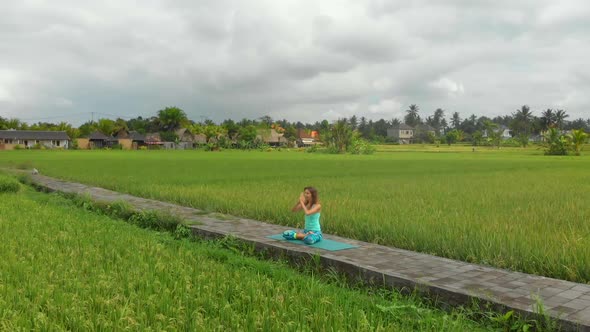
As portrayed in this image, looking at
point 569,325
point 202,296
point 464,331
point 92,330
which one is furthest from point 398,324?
point 92,330

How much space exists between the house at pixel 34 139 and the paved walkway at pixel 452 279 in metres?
65.8

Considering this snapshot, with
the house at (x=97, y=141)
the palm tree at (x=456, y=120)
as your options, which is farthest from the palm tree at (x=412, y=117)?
the house at (x=97, y=141)

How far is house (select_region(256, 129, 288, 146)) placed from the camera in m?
81.3

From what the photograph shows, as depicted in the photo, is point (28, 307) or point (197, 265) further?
point (197, 265)

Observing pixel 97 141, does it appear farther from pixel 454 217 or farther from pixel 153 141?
pixel 454 217

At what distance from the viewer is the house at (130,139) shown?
7250 cm

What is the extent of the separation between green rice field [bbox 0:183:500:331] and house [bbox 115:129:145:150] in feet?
228

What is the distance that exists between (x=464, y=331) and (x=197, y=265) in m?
2.51

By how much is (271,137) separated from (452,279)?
3144 inches

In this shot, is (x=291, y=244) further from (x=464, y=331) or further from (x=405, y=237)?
(x=464, y=331)

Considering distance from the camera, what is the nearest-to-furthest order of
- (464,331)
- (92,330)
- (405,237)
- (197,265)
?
(92,330)
(464,331)
(197,265)
(405,237)

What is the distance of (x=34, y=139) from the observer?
216 ft

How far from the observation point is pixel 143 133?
8262cm

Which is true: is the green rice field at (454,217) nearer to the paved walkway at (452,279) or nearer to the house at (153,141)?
the paved walkway at (452,279)
